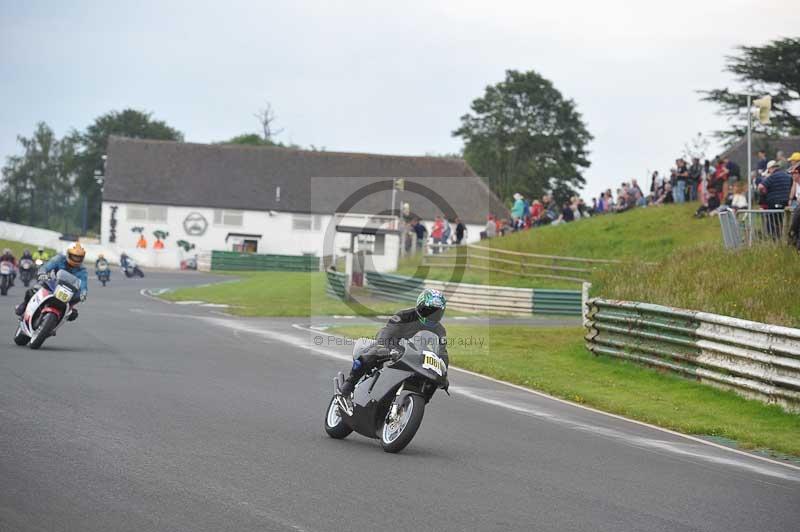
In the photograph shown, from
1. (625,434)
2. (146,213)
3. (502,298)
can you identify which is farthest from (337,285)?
(146,213)

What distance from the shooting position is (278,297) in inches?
1633

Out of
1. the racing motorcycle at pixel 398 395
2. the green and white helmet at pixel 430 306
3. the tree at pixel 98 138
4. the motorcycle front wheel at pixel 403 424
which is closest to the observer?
the motorcycle front wheel at pixel 403 424

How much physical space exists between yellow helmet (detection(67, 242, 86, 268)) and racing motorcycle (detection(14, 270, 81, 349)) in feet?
0.63

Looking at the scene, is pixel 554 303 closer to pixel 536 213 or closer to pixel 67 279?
pixel 536 213

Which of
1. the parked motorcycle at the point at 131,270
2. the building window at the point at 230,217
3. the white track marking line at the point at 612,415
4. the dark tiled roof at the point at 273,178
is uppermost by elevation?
the dark tiled roof at the point at 273,178

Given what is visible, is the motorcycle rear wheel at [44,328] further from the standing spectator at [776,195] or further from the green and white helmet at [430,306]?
the standing spectator at [776,195]

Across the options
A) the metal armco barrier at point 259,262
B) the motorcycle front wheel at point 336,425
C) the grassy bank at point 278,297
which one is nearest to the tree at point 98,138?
the metal armco barrier at point 259,262

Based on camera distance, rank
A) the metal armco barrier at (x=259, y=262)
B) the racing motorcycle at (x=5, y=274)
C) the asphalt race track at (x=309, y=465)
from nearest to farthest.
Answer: the asphalt race track at (x=309, y=465) → the racing motorcycle at (x=5, y=274) → the metal armco barrier at (x=259, y=262)

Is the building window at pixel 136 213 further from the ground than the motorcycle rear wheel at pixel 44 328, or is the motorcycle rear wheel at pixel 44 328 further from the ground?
the building window at pixel 136 213

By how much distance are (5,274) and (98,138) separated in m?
81.4

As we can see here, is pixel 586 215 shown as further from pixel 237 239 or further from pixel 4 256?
pixel 237 239

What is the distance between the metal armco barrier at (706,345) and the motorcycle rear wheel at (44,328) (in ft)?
33.1

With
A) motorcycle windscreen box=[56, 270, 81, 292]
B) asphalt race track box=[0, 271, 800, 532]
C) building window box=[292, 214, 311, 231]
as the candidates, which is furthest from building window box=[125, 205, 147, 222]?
asphalt race track box=[0, 271, 800, 532]

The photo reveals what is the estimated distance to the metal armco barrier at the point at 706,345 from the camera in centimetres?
1527
